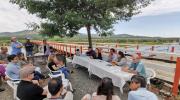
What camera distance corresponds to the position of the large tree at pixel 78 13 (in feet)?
38.4

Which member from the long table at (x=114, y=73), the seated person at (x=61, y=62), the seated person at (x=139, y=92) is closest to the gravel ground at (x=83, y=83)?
the long table at (x=114, y=73)

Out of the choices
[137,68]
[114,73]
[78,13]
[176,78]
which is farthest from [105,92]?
[78,13]

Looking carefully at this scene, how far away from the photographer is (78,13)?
1191cm

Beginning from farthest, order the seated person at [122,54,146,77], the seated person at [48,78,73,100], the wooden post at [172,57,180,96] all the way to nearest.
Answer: the seated person at [122,54,146,77] < the wooden post at [172,57,180,96] < the seated person at [48,78,73,100]

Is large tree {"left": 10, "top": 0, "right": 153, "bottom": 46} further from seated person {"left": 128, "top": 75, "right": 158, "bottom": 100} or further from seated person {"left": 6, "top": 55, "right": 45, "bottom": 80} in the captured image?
seated person {"left": 128, "top": 75, "right": 158, "bottom": 100}

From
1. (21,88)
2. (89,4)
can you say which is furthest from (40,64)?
(21,88)

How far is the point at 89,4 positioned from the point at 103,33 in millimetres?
1593

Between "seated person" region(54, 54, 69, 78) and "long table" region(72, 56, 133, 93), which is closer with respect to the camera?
"seated person" region(54, 54, 69, 78)

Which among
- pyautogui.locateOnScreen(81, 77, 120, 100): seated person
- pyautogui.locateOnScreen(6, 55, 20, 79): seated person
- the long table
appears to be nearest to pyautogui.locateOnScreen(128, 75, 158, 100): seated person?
pyautogui.locateOnScreen(81, 77, 120, 100): seated person

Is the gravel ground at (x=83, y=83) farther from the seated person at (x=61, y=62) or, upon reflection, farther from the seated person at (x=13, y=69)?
the seated person at (x=13, y=69)

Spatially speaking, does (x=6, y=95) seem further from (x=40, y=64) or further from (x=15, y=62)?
(x=40, y=64)

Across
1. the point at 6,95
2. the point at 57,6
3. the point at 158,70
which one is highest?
the point at 57,6

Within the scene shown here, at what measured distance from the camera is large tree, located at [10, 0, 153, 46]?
11.7 meters

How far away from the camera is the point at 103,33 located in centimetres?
1281
